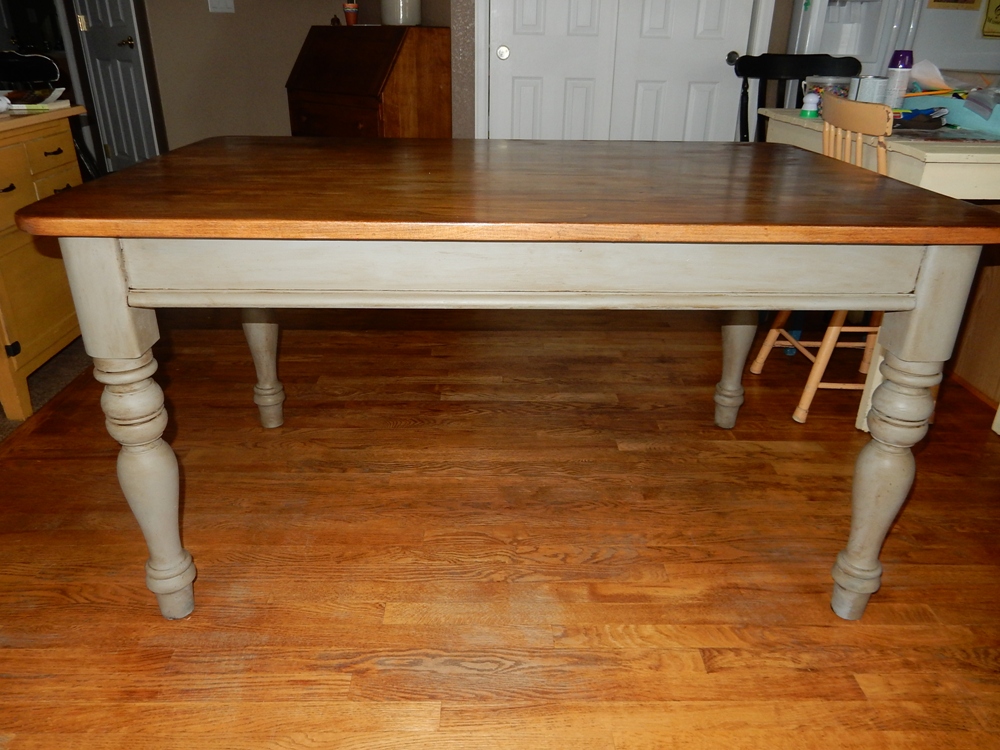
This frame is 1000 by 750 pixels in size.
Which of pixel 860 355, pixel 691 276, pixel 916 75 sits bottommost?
pixel 860 355

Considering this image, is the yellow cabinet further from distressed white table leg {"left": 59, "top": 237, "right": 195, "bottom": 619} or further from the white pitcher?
the white pitcher

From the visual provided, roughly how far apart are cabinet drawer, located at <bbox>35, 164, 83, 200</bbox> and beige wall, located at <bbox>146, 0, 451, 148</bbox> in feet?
8.17

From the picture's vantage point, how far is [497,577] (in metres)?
1.54

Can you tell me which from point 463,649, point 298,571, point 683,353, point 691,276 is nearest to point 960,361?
point 683,353

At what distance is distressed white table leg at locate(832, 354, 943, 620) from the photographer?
4.01 ft

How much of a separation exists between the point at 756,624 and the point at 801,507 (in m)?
0.49

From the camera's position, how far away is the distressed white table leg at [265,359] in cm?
191

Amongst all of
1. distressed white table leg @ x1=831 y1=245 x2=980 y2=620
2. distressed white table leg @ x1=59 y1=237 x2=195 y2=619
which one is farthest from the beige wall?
distressed white table leg @ x1=831 y1=245 x2=980 y2=620

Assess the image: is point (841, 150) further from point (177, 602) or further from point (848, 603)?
point (177, 602)

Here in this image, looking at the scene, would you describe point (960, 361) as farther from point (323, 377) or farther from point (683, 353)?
point (323, 377)

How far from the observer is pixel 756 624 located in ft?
4.64

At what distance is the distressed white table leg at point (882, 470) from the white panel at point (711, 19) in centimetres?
284

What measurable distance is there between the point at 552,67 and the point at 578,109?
0.24 m

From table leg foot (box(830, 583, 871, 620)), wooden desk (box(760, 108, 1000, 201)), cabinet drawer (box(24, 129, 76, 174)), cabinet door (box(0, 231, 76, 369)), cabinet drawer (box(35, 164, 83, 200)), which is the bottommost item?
table leg foot (box(830, 583, 871, 620))
